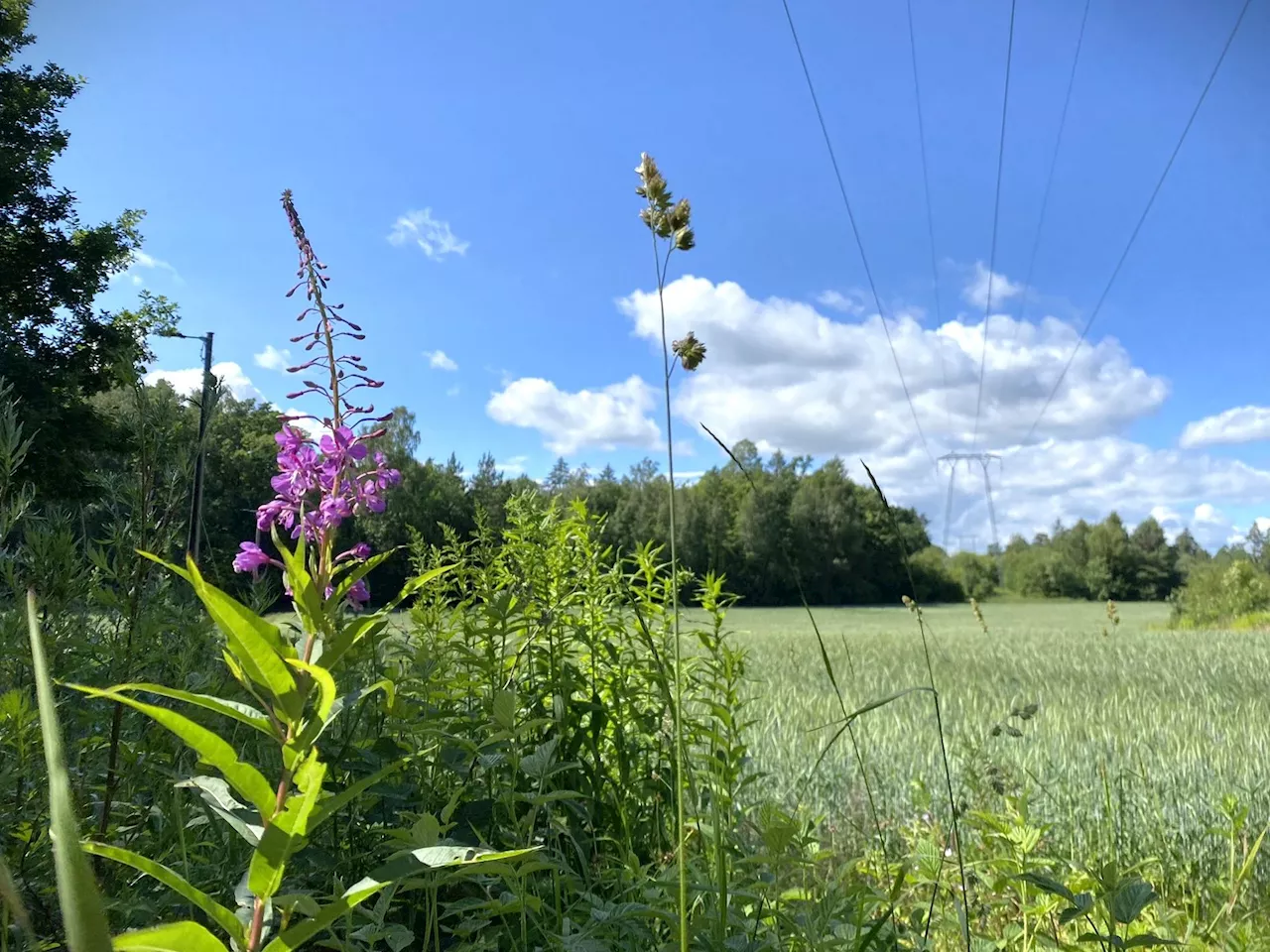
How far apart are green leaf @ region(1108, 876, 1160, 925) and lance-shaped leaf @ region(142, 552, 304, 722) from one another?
1.46 m

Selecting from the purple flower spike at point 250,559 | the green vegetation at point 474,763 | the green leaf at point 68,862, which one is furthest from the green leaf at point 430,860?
the purple flower spike at point 250,559

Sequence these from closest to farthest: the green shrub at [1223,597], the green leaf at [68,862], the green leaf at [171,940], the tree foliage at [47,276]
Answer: the green leaf at [68,862]
the green leaf at [171,940]
the tree foliage at [47,276]
the green shrub at [1223,597]

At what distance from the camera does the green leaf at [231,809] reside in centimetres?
82

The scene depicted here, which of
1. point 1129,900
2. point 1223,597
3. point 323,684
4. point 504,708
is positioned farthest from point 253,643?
point 1223,597

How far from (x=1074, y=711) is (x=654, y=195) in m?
5.21

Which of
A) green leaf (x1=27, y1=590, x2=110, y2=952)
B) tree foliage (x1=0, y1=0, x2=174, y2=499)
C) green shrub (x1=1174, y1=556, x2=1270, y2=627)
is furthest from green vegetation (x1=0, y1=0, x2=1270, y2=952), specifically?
green shrub (x1=1174, y1=556, x2=1270, y2=627)

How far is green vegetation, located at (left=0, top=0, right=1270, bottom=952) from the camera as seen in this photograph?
89 centimetres

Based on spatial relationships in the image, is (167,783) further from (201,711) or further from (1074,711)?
(1074,711)

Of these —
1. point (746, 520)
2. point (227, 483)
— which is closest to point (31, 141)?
point (227, 483)

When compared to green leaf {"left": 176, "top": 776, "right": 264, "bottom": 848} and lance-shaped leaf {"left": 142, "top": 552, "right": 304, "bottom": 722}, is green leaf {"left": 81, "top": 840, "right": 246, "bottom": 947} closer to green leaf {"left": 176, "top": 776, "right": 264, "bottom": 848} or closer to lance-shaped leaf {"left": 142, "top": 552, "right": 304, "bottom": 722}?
green leaf {"left": 176, "top": 776, "right": 264, "bottom": 848}

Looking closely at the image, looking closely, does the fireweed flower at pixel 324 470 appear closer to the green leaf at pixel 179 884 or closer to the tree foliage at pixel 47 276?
the green leaf at pixel 179 884

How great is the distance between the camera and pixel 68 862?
0.27 m

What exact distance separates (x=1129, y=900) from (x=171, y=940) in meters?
1.57

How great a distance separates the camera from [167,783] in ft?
5.42
